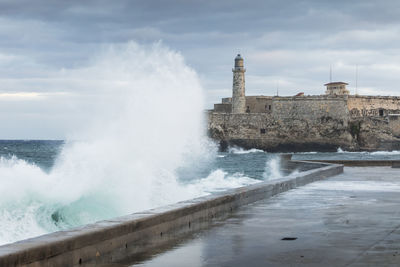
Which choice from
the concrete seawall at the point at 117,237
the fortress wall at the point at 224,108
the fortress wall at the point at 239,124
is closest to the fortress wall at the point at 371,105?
the fortress wall at the point at 239,124

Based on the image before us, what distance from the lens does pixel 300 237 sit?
16.3 feet

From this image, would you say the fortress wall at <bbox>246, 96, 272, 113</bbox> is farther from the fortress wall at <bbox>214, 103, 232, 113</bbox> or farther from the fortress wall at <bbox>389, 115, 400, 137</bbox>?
the fortress wall at <bbox>389, 115, 400, 137</bbox>

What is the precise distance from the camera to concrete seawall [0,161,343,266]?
3.56m

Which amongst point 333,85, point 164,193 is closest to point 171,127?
point 164,193

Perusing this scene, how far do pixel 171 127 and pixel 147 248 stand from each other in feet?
67.5

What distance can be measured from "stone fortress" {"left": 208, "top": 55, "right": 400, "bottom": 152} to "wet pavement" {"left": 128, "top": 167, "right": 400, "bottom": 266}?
5052 centimetres

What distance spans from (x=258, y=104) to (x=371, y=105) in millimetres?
11855

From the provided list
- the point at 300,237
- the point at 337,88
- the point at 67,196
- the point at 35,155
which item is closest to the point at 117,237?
the point at 300,237

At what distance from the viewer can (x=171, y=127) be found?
25.1 metres

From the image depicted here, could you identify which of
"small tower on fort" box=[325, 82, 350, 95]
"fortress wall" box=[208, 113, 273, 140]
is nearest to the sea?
"fortress wall" box=[208, 113, 273, 140]

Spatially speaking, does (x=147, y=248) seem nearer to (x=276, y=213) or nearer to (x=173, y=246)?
(x=173, y=246)

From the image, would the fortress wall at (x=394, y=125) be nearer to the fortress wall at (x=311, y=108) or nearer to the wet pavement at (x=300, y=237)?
the fortress wall at (x=311, y=108)

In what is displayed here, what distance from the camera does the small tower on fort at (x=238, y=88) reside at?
58906 mm

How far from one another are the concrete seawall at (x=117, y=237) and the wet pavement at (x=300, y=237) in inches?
Answer: 8.7
